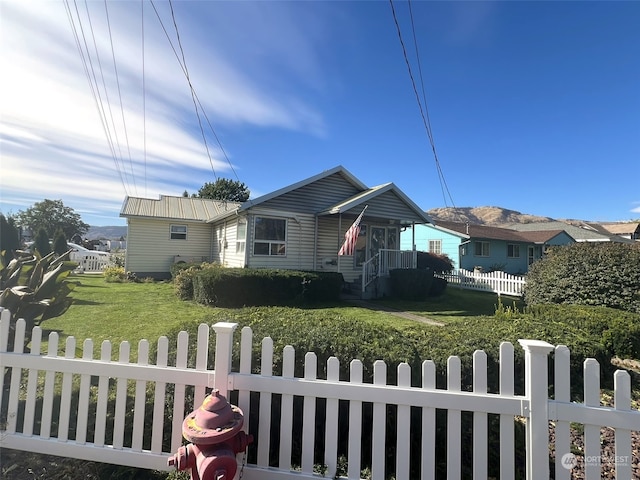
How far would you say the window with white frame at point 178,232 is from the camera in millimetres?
17938

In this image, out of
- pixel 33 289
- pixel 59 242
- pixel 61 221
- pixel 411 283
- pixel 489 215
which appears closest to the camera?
pixel 33 289

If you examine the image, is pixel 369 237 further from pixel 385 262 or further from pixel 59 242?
pixel 59 242

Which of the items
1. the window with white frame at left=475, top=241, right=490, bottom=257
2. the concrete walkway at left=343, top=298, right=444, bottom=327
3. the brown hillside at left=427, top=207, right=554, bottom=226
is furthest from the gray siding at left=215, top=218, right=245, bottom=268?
the brown hillside at left=427, top=207, right=554, bottom=226

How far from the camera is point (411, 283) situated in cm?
1330

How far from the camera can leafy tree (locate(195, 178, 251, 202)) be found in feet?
158

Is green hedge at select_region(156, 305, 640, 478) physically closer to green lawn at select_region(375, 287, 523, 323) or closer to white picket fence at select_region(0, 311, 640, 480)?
white picket fence at select_region(0, 311, 640, 480)

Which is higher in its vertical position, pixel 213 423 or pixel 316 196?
pixel 316 196

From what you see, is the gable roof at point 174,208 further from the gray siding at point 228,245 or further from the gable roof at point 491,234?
the gable roof at point 491,234

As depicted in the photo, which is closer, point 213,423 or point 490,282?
point 213,423

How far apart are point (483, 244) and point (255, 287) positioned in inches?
857

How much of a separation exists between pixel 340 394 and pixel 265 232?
1160 centimetres

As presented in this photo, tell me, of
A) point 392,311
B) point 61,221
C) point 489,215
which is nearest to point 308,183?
point 392,311

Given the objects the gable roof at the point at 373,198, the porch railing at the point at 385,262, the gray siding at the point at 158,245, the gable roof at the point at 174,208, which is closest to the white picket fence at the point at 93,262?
the gable roof at the point at 174,208

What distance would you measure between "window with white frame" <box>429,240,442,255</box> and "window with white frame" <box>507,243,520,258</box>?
6254 millimetres
